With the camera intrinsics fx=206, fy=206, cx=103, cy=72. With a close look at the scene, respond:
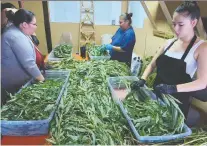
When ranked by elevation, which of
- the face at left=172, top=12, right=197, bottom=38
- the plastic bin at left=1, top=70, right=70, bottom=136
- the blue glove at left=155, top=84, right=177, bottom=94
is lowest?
the plastic bin at left=1, top=70, right=70, bottom=136

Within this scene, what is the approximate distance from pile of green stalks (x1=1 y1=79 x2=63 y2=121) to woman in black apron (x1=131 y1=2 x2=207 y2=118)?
0.64m

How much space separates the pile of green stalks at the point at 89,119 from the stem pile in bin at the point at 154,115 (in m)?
0.08

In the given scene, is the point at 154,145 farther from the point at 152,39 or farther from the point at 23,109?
the point at 152,39

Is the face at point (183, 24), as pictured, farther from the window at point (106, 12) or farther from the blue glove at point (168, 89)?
the window at point (106, 12)

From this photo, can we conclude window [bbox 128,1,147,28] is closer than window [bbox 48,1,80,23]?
Yes

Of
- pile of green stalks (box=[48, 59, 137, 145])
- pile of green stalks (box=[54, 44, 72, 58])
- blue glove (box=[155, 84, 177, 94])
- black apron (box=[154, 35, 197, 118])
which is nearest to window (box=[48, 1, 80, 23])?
pile of green stalks (box=[54, 44, 72, 58])

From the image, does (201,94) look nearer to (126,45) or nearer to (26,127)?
(26,127)

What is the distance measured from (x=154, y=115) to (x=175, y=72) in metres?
0.42

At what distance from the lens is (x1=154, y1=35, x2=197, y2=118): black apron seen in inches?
55.7

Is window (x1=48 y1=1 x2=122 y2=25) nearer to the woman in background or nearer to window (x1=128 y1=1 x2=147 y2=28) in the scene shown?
window (x1=128 y1=1 x2=147 y2=28)

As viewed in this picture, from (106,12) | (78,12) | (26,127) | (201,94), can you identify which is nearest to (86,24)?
(78,12)

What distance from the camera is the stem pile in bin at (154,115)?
3.64 feet

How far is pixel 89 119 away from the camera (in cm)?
122

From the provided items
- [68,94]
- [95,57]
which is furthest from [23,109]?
[95,57]
